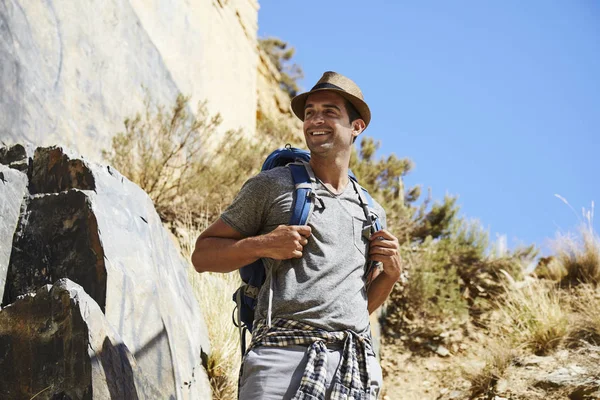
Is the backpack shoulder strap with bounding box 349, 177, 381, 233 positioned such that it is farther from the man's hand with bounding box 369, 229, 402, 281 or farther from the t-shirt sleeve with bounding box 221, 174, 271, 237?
the t-shirt sleeve with bounding box 221, 174, 271, 237

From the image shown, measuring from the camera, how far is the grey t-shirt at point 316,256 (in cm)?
267

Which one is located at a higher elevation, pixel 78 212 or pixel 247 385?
pixel 78 212

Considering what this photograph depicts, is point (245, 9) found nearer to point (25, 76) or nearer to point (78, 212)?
point (25, 76)

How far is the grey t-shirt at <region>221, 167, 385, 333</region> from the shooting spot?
2666 mm

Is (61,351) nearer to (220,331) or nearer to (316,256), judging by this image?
(316,256)

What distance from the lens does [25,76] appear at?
5.66 m

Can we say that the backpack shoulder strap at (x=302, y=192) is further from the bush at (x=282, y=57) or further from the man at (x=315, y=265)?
the bush at (x=282, y=57)

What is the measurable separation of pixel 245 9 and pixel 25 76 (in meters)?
8.90

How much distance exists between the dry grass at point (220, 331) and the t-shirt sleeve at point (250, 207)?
2.40 m

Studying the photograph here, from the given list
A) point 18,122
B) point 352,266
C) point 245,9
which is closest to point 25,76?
point 18,122

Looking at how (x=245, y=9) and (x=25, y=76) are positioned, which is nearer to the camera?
(x=25, y=76)

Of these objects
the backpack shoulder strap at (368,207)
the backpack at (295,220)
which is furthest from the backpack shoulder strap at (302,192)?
the backpack shoulder strap at (368,207)

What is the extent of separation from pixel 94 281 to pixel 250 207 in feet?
4.14

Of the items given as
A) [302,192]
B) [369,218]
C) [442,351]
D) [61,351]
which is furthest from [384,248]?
[442,351]
